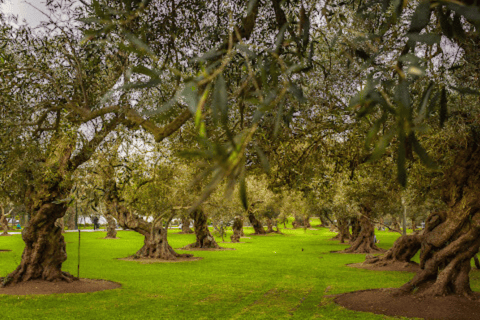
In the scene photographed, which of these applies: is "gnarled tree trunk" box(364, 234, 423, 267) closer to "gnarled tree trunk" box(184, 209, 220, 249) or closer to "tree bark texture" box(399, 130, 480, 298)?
"tree bark texture" box(399, 130, 480, 298)

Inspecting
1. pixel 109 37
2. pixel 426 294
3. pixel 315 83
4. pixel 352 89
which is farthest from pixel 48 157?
pixel 426 294

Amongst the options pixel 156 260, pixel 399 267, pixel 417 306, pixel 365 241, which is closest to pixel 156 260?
pixel 156 260

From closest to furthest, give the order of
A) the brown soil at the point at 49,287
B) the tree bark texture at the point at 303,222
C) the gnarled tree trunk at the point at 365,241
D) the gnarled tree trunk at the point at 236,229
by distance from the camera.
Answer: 1. the brown soil at the point at 49,287
2. the gnarled tree trunk at the point at 365,241
3. the gnarled tree trunk at the point at 236,229
4. the tree bark texture at the point at 303,222

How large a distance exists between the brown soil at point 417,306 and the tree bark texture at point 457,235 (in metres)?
0.35

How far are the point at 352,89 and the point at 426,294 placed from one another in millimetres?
6418

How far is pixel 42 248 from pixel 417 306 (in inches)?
495

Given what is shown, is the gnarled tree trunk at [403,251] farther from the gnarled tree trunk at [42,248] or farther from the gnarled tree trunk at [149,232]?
the gnarled tree trunk at [42,248]

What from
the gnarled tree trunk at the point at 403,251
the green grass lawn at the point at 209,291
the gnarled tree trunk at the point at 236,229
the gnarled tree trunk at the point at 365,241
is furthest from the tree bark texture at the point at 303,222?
the green grass lawn at the point at 209,291

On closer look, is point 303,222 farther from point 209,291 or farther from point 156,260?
point 209,291

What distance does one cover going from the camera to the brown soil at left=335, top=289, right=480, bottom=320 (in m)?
11.9

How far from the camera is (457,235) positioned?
13.1m

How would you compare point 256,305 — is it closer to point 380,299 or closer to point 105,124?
point 380,299

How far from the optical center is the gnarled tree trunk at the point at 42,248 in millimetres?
15836

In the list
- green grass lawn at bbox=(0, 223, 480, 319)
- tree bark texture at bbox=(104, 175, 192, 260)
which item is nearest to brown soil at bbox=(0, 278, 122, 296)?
green grass lawn at bbox=(0, 223, 480, 319)
